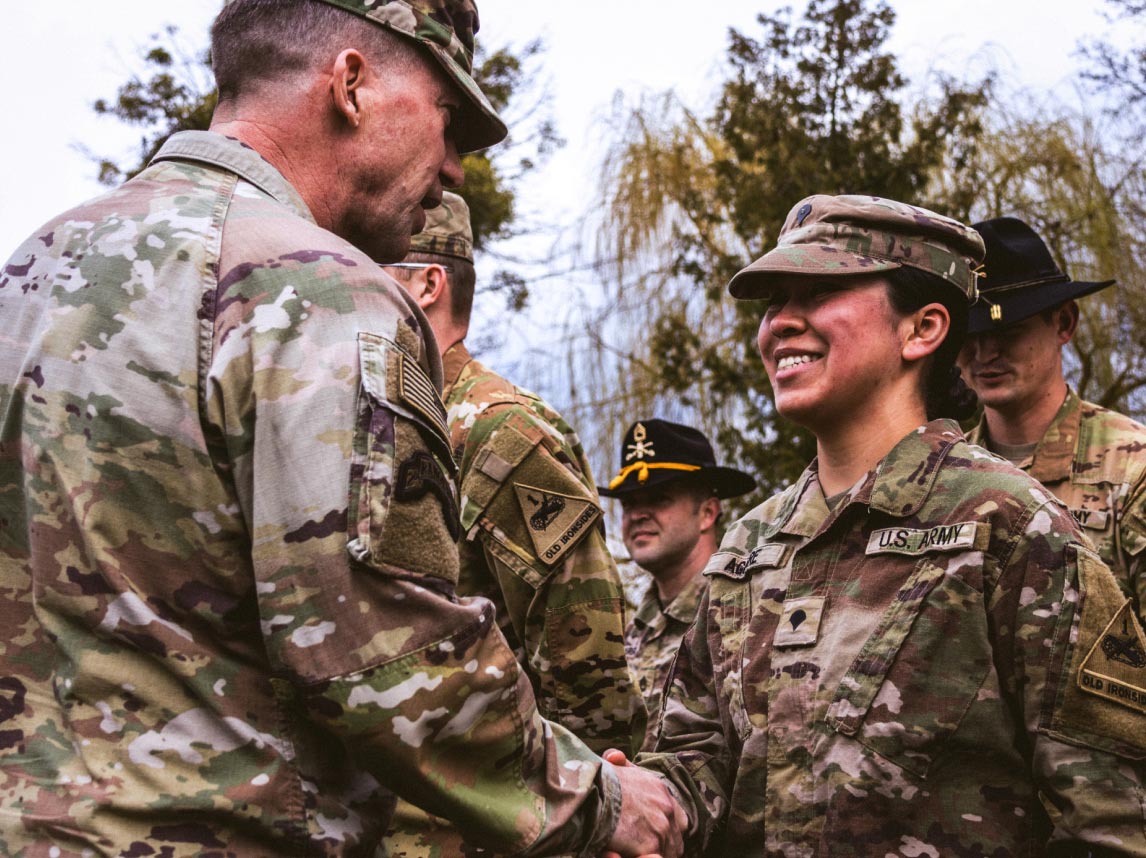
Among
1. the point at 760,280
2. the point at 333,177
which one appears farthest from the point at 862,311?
the point at 333,177

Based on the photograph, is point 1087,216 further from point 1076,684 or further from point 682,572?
point 1076,684

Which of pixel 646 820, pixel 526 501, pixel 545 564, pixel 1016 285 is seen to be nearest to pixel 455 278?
pixel 526 501

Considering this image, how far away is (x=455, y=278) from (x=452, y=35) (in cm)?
207

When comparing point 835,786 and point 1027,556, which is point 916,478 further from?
point 835,786

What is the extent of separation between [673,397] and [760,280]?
6.86m

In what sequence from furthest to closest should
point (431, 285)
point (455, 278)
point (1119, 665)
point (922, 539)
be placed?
point (455, 278) → point (431, 285) → point (922, 539) → point (1119, 665)

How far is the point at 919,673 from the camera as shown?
288 cm

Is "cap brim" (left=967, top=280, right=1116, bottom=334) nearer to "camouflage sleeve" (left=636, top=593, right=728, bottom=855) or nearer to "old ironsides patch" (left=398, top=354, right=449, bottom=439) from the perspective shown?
"camouflage sleeve" (left=636, top=593, right=728, bottom=855)

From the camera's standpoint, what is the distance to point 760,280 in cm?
345

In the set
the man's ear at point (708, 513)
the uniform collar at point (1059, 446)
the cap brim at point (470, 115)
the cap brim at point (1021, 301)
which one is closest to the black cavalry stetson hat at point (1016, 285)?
the cap brim at point (1021, 301)

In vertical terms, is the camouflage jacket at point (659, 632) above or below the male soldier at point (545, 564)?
below

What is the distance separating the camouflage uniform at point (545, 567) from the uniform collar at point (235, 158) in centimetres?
184

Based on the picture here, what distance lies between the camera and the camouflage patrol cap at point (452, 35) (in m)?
2.68

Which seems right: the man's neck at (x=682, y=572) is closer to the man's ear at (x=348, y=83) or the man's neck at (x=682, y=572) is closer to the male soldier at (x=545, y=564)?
the male soldier at (x=545, y=564)
